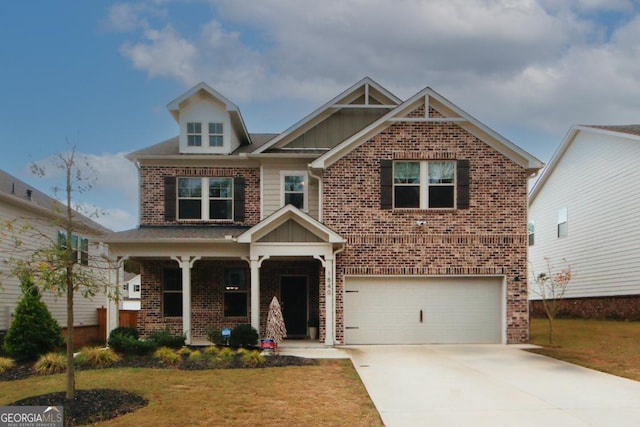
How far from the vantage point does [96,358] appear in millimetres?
13461

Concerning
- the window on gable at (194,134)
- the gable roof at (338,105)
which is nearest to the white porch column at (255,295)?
the gable roof at (338,105)

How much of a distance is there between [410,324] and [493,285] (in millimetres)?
2935

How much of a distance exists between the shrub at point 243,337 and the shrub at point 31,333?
465 centimetres

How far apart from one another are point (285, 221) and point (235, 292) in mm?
3980

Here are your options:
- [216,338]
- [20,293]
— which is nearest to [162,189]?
[20,293]

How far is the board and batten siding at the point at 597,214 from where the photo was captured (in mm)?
21047

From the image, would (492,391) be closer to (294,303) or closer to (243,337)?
(243,337)

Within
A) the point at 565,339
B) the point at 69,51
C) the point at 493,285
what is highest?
the point at 69,51

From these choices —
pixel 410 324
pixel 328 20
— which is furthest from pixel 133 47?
pixel 410 324

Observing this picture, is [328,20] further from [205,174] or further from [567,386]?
[567,386]

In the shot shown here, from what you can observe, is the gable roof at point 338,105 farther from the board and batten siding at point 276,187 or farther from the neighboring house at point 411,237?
the neighboring house at point 411,237

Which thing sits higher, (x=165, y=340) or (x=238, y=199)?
(x=238, y=199)

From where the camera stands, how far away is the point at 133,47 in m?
18.8

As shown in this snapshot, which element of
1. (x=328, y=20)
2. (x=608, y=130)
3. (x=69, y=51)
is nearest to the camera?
(x=69, y=51)
